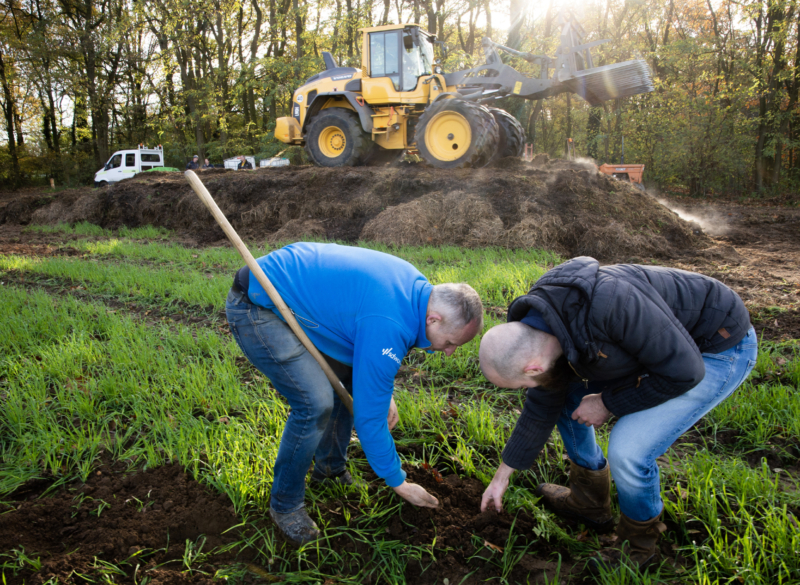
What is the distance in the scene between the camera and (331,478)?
98.9 inches

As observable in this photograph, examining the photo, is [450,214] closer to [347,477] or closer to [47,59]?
[347,477]

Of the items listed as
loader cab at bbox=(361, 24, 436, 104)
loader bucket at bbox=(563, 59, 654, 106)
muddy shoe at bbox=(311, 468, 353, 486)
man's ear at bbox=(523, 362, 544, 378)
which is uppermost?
loader cab at bbox=(361, 24, 436, 104)

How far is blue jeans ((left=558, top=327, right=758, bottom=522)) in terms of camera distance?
1.82m

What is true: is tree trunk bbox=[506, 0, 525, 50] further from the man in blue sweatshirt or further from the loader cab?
the man in blue sweatshirt

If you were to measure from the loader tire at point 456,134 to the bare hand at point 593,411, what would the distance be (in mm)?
8087

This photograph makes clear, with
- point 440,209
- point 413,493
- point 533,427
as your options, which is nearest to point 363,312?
point 413,493

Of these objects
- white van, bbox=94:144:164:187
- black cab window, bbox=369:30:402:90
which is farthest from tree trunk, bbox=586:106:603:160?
white van, bbox=94:144:164:187

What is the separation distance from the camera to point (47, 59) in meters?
24.9

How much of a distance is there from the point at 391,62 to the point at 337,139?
2.30 meters

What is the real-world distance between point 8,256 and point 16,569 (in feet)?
26.4

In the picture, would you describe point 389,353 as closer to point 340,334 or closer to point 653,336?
point 340,334

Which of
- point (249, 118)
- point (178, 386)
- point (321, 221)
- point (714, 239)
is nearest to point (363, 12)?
point (249, 118)

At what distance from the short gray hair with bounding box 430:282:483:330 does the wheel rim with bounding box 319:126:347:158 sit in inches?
423

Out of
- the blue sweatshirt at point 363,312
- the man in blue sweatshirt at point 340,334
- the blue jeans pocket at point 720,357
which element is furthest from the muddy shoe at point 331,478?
the blue jeans pocket at point 720,357
